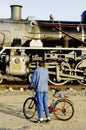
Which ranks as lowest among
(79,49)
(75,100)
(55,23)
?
(75,100)

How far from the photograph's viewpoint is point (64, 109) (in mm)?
11602

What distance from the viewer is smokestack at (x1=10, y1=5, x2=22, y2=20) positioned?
19.5 m

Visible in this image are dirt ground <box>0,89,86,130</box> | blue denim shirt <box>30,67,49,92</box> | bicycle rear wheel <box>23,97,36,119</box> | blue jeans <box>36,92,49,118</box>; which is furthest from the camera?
bicycle rear wheel <box>23,97,36,119</box>

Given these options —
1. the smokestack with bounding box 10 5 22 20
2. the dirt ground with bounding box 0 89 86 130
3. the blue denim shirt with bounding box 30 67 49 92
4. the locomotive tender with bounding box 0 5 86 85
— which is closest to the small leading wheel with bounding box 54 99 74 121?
the dirt ground with bounding box 0 89 86 130

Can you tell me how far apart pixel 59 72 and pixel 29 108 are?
7.30 meters

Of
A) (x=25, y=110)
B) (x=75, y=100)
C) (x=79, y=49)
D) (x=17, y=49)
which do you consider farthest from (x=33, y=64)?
(x=25, y=110)

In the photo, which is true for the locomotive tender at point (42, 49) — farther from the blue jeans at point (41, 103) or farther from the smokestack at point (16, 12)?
the blue jeans at point (41, 103)

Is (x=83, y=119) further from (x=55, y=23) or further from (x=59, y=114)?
(x=55, y=23)

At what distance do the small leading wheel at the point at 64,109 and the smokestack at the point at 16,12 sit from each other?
28.3ft

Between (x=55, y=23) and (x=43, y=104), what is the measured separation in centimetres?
826

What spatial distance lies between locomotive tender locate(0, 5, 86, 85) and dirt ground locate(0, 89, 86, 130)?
236cm

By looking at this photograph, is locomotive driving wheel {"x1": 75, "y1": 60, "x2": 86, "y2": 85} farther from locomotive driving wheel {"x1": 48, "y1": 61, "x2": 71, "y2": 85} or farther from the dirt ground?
the dirt ground

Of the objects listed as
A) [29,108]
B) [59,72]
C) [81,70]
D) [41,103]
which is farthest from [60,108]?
[81,70]

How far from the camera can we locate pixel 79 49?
749 inches
